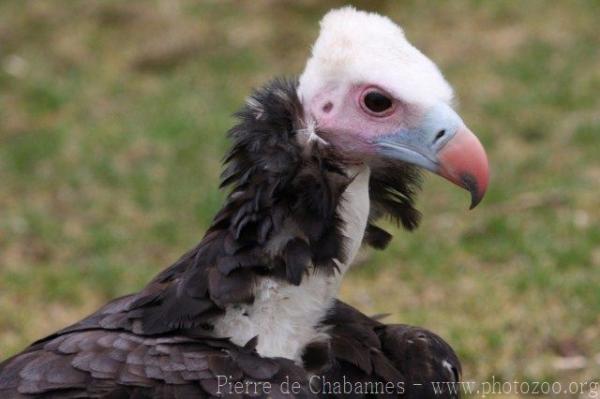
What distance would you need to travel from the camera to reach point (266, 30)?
11.8 metres

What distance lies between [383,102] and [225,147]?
18.5ft

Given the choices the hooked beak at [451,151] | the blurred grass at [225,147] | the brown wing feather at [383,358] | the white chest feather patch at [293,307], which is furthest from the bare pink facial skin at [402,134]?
the blurred grass at [225,147]

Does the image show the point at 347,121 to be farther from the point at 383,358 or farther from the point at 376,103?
the point at 383,358

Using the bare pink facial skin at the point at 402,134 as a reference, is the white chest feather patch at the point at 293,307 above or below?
below

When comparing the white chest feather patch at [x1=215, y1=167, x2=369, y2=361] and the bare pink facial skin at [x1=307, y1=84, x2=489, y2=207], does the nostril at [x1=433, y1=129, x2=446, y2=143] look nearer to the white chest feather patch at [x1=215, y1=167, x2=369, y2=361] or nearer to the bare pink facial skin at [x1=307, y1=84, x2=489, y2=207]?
the bare pink facial skin at [x1=307, y1=84, x2=489, y2=207]

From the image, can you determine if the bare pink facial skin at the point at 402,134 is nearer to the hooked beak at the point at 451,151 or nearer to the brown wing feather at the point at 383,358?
the hooked beak at the point at 451,151

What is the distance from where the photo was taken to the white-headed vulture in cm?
387

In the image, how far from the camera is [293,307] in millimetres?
4074

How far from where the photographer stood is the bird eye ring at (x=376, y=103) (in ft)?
13.2

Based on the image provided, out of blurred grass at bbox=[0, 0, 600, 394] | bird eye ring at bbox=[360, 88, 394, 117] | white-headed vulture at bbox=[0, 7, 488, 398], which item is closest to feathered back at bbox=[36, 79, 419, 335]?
white-headed vulture at bbox=[0, 7, 488, 398]

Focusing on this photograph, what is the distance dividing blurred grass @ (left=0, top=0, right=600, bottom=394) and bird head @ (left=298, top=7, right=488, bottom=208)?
7.33 ft

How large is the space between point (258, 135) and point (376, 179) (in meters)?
0.52

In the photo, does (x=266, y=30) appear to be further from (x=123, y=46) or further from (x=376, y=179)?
(x=376, y=179)

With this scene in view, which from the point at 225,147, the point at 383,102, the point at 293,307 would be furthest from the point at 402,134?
the point at 225,147
